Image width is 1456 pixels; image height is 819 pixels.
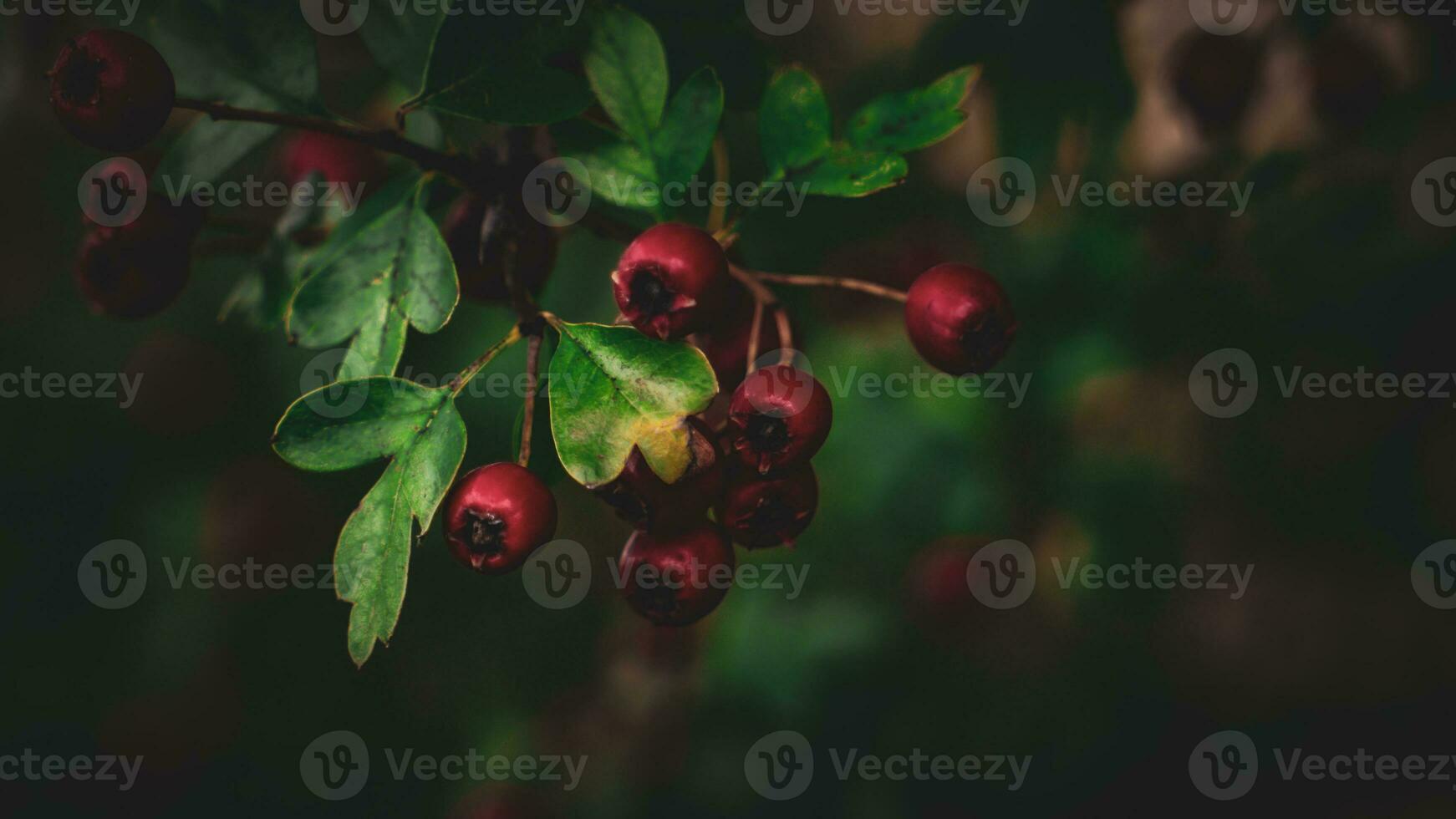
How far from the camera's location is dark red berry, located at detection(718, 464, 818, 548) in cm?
79

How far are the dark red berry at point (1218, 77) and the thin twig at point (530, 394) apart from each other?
1.24 metres

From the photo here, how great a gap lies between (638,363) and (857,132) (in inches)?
13.2

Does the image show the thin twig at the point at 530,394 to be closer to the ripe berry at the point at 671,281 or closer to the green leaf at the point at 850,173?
the ripe berry at the point at 671,281

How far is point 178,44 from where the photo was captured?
918 mm

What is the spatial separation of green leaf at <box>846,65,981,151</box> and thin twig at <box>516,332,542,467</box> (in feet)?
1.23

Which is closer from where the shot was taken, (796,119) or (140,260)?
(796,119)

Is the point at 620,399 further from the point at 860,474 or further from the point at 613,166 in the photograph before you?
the point at 860,474

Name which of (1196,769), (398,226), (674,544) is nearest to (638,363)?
(674,544)

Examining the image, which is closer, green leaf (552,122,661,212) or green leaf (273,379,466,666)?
green leaf (273,379,466,666)

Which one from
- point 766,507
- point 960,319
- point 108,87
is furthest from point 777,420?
point 108,87

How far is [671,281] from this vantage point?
0.69m

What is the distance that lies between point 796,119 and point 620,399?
0.34 m

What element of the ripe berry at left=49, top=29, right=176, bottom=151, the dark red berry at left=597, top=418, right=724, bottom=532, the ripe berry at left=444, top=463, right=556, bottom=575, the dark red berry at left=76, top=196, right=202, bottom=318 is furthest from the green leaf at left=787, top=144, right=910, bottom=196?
the dark red berry at left=76, top=196, right=202, bottom=318

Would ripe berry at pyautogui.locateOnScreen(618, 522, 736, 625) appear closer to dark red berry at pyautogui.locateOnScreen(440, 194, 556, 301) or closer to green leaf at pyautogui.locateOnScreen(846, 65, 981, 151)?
dark red berry at pyautogui.locateOnScreen(440, 194, 556, 301)
